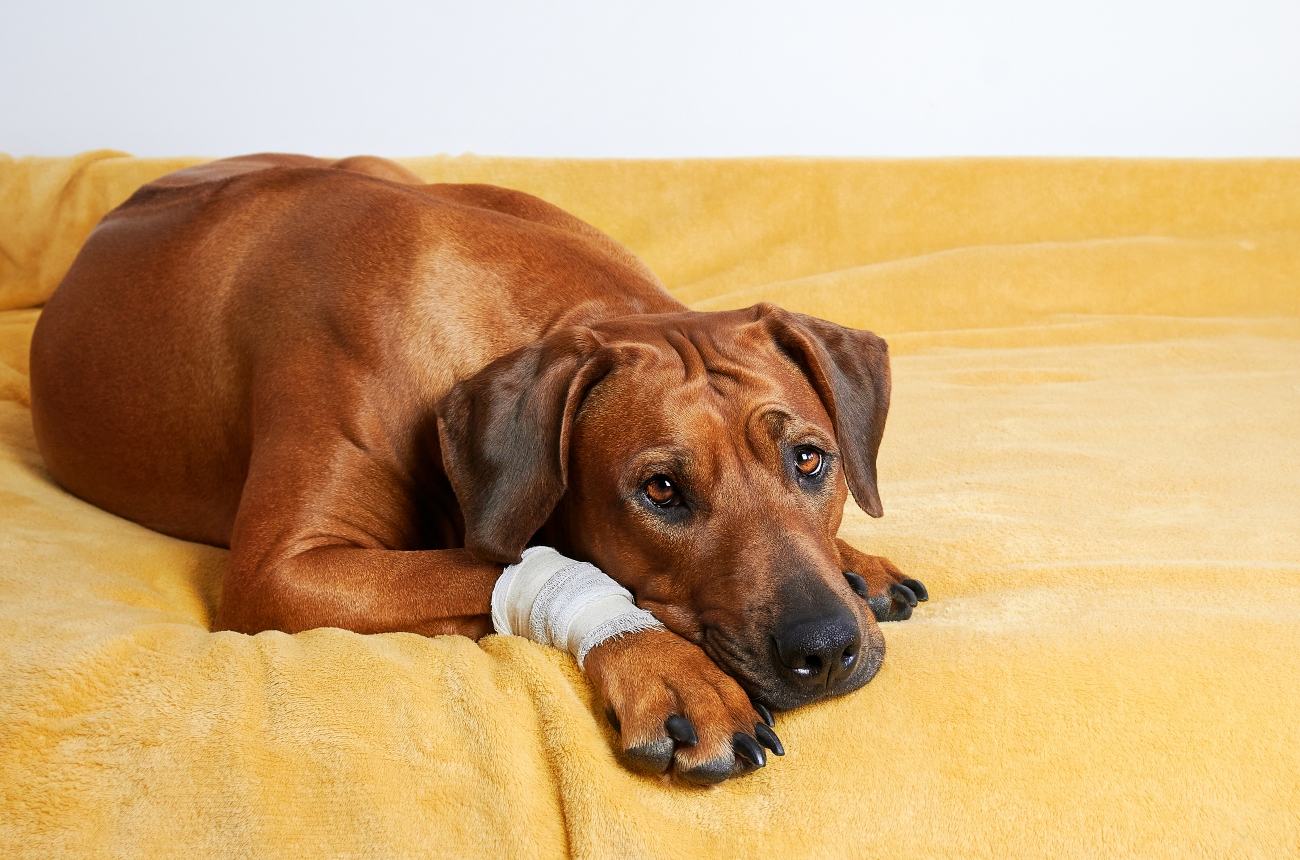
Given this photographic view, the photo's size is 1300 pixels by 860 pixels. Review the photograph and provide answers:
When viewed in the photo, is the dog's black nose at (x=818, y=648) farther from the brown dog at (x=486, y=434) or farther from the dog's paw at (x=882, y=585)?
the dog's paw at (x=882, y=585)

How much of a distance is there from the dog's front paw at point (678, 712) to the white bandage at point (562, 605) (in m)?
0.06

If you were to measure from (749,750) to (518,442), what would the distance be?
0.84 metres

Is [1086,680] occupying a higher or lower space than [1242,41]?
lower

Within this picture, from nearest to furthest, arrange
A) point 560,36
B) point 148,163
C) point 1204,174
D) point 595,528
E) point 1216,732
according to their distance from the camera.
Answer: point 1216,732 → point 595,528 → point 148,163 → point 1204,174 → point 560,36

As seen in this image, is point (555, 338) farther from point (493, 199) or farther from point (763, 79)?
point (763, 79)

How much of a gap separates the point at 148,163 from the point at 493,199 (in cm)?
265

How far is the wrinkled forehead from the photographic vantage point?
2172 millimetres

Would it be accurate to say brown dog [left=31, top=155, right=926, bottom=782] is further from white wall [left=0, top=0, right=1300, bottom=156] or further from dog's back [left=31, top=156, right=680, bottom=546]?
white wall [left=0, top=0, right=1300, bottom=156]

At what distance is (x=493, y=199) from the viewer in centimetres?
319

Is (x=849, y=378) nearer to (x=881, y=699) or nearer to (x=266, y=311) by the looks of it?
(x=881, y=699)

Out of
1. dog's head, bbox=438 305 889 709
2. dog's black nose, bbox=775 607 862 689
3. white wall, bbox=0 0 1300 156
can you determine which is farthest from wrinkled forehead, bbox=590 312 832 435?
white wall, bbox=0 0 1300 156

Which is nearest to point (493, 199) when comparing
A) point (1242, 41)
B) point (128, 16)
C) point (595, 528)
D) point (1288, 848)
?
point (595, 528)

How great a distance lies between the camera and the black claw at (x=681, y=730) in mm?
1644

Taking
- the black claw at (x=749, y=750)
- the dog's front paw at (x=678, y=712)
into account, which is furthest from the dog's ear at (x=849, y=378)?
the black claw at (x=749, y=750)
